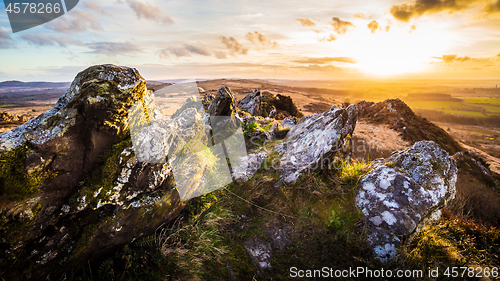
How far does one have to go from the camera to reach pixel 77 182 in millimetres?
3553

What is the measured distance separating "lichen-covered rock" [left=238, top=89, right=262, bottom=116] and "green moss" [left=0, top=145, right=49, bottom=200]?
15.5 m

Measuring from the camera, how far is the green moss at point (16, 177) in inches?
115

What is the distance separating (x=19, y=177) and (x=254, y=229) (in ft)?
14.5

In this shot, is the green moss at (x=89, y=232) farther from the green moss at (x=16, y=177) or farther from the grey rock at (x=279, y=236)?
the grey rock at (x=279, y=236)

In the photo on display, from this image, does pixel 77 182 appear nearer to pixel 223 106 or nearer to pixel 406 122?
pixel 223 106

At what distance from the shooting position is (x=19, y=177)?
9.99 ft

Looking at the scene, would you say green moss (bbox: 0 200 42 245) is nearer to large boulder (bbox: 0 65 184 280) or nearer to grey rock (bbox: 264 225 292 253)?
large boulder (bbox: 0 65 184 280)

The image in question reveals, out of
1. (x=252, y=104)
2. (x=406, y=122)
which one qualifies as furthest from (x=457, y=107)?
(x=252, y=104)

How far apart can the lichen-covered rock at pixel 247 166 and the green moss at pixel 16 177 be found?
4391mm

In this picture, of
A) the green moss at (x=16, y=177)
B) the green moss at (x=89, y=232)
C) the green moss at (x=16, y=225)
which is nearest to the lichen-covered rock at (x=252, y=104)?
the green moss at (x=89, y=232)

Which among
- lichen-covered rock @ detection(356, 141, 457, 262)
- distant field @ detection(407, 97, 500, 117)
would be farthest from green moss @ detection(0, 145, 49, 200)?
distant field @ detection(407, 97, 500, 117)

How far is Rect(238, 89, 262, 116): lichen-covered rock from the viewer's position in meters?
18.4

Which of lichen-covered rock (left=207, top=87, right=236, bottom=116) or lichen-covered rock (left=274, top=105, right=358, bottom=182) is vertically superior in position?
lichen-covered rock (left=207, top=87, right=236, bottom=116)

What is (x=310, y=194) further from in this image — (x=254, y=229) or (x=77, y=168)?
(x=77, y=168)
